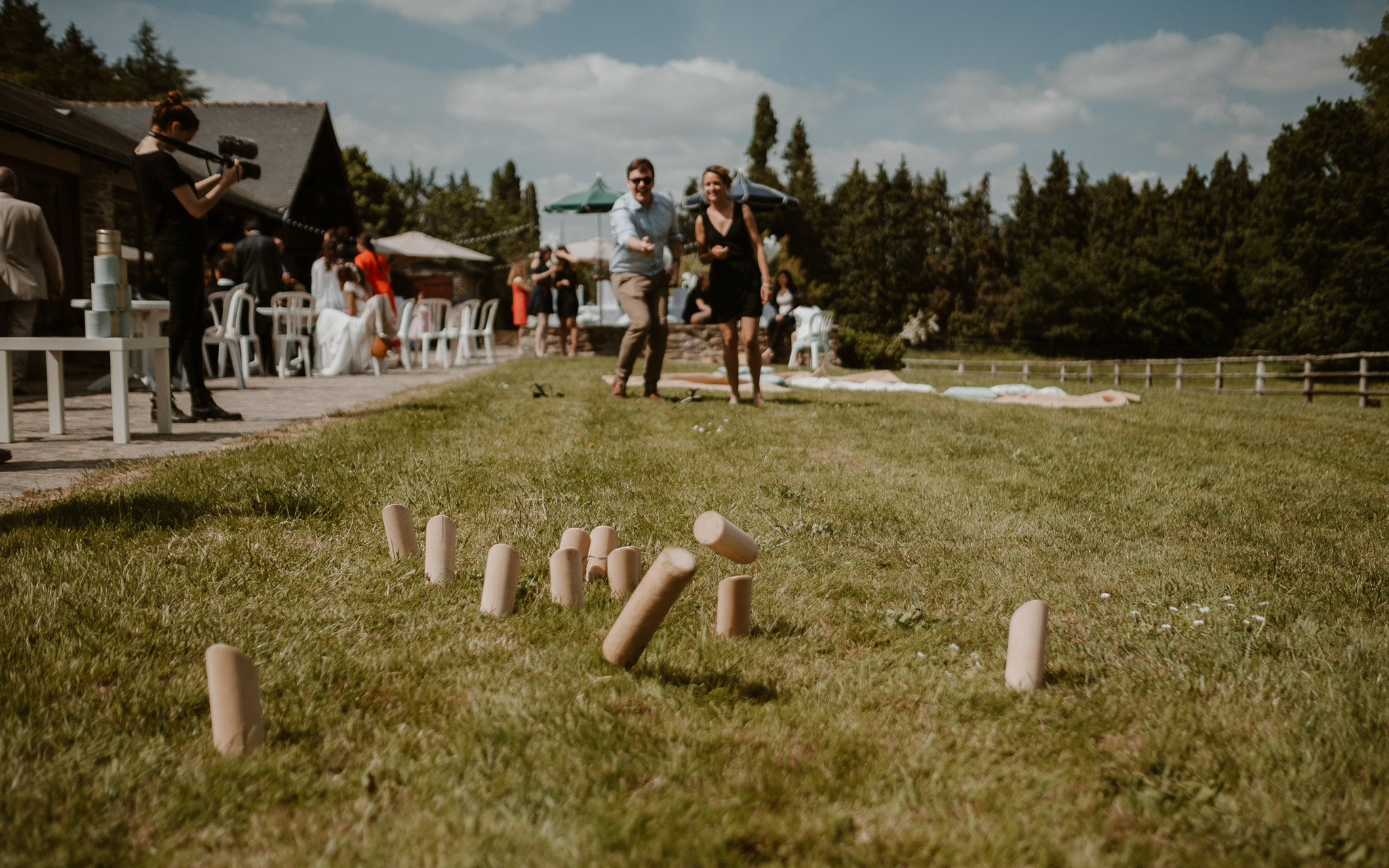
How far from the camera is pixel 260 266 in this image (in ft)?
34.1

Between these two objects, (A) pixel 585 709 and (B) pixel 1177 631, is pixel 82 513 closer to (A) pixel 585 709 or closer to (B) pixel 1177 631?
(A) pixel 585 709

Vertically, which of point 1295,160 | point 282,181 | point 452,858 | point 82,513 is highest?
point 1295,160

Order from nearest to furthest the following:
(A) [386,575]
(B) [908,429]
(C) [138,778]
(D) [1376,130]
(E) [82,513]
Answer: (C) [138,778] < (A) [386,575] < (E) [82,513] < (B) [908,429] < (D) [1376,130]

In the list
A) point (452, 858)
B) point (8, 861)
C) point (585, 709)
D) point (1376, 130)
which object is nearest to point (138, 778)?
point (8, 861)

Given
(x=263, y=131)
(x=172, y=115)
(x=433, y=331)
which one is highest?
(x=263, y=131)

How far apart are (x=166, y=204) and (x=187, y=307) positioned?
2.06 feet

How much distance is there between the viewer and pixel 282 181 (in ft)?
57.2

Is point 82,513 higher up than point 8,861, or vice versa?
point 82,513

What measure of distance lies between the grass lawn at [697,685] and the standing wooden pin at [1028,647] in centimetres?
4

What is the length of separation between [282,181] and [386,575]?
1754cm

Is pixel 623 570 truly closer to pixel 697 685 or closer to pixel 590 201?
pixel 697 685

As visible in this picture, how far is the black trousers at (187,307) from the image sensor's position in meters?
5.39

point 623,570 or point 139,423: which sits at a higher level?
point 139,423

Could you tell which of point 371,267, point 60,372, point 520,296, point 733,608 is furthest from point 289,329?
point 733,608
